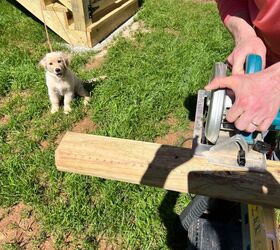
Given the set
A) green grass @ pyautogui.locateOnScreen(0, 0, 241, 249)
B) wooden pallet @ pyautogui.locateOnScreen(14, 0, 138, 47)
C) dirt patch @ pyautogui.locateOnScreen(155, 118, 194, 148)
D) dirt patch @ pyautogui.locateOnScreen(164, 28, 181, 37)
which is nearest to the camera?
green grass @ pyautogui.locateOnScreen(0, 0, 241, 249)

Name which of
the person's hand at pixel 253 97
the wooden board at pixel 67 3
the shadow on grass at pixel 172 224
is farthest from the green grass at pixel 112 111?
the person's hand at pixel 253 97

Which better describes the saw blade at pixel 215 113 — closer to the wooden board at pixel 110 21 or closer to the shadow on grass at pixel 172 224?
the shadow on grass at pixel 172 224

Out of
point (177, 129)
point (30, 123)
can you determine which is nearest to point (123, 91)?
point (177, 129)

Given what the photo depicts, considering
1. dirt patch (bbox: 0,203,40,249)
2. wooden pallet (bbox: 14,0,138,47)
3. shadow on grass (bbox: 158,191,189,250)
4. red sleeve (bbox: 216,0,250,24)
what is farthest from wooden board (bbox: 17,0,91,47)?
red sleeve (bbox: 216,0,250,24)

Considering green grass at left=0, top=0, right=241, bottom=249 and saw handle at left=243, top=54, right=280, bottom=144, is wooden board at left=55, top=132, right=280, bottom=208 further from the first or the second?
green grass at left=0, top=0, right=241, bottom=249

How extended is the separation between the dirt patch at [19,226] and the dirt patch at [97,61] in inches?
111

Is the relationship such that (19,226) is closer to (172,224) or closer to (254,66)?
(172,224)

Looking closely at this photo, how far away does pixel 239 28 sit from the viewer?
2051mm

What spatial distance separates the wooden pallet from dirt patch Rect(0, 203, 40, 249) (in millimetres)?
3443

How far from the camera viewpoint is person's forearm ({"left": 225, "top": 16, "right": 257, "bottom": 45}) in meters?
1.98

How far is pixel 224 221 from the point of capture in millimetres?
2773

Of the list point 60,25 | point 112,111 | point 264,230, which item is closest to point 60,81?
point 112,111

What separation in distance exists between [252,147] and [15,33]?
5.88 m

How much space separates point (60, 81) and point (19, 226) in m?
1.98
